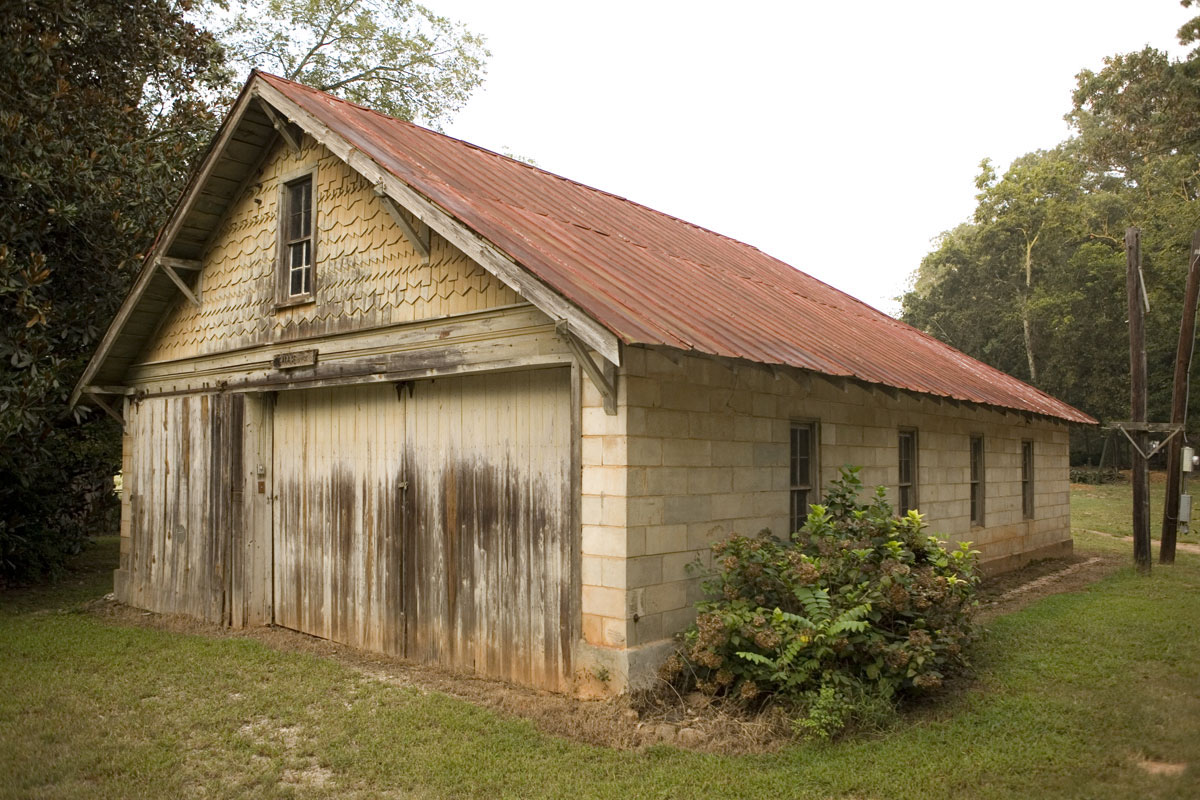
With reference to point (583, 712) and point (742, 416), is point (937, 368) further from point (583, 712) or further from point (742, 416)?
point (583, 712)

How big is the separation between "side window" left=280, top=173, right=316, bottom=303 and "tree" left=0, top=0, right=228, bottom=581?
13.8 feet

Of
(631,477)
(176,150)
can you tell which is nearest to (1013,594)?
(631,477)

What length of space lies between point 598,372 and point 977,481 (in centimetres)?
989

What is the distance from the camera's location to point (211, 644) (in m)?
10.2

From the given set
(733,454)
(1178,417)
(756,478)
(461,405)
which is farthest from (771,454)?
(1178,417)

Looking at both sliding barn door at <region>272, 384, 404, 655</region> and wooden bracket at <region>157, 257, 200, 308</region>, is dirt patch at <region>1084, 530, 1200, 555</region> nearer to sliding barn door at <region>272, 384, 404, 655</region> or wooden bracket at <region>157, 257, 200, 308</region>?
sliding barn door at <region>272, 384, 404, 655</region>

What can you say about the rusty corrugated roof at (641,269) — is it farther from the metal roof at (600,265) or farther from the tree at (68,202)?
the tree at (68,202)

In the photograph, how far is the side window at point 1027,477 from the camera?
Answer: 16891 mm

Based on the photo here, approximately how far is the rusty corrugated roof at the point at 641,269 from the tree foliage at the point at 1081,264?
2829 centimetres

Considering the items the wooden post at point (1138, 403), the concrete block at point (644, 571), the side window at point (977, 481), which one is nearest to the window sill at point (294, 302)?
the concrete block at point (644, 571)

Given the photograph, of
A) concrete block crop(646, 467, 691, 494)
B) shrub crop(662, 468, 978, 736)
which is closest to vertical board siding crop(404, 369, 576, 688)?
concrete block crop(646, 467, 691, 494)

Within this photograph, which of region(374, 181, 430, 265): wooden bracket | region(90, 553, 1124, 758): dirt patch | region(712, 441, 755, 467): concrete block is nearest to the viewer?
region(90, 553, 1124, 758): dirt patch

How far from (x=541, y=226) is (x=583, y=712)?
4.76 m

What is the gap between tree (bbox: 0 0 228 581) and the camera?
12492mm
